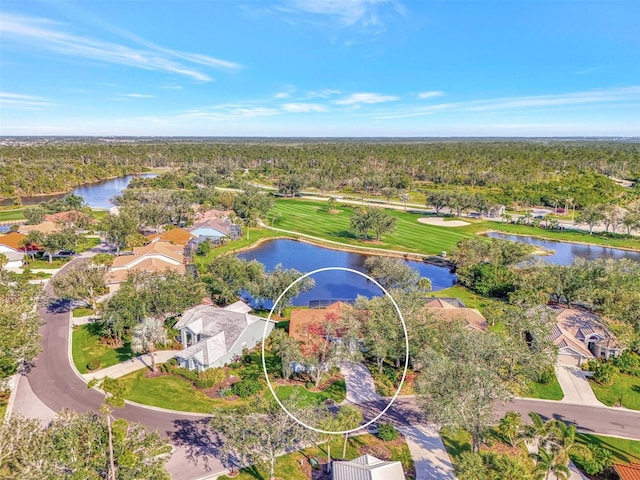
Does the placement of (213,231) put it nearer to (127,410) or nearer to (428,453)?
(127,410)

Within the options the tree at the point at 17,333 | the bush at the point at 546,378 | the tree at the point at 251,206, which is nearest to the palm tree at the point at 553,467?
the bush at the point at 546,378

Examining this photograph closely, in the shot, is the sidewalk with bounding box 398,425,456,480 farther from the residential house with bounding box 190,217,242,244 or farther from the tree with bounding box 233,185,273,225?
the tree with bounding box 233,185,273,225

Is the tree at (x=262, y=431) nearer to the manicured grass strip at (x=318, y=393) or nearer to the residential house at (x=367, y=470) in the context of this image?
the residential house at (x=367, y=470)

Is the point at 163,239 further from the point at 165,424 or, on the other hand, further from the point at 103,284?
the point at 165,424

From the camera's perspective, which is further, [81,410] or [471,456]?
[81,410]

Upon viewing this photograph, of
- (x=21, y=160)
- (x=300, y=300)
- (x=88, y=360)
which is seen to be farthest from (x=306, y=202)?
(x=21, y=160)

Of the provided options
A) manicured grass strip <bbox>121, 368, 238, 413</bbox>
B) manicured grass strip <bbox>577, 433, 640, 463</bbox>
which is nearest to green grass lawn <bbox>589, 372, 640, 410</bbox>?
manicured grass strip <bbox>577, 433, 640, 463</bbox>
